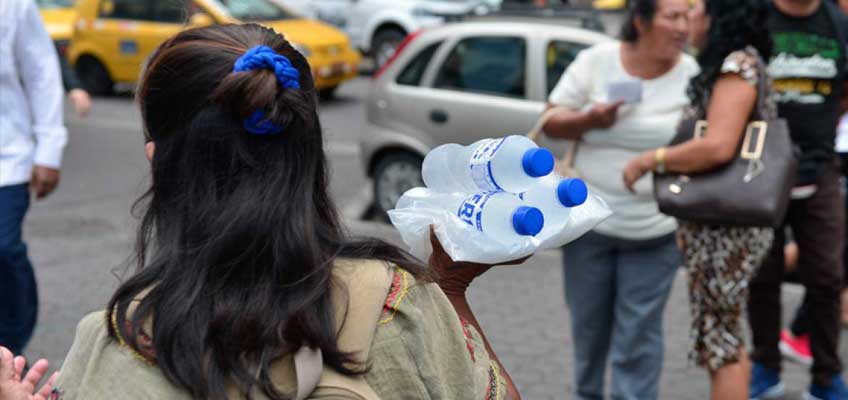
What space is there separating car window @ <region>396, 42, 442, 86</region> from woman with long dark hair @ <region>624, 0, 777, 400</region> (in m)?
3.94

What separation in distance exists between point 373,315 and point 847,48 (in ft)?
11.9

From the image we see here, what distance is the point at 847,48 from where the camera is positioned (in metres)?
4.79

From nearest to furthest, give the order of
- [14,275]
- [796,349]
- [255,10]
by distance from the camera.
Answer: [14,275], [796,349], [255,10]

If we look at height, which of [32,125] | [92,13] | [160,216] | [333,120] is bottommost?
[333,120]

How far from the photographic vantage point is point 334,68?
14.3m

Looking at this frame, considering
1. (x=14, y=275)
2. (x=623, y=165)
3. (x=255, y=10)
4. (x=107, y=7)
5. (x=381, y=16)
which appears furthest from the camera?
(x=381, y=16)

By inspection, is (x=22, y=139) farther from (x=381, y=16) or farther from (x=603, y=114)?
(x=381, y=16)

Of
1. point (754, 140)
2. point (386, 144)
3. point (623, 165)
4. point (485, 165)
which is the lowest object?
point (386, 144)

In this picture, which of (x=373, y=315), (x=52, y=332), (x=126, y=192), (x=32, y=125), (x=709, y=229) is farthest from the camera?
(x=126, y=192)

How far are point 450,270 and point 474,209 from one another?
217 millimetres

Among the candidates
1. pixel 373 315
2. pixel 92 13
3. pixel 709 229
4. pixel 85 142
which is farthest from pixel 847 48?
pixel 92 13

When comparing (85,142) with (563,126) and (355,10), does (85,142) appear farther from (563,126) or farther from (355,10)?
(563,126)

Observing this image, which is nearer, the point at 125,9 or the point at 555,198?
the point at 555,198

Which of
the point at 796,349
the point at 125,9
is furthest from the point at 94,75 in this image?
the point at 796,349
